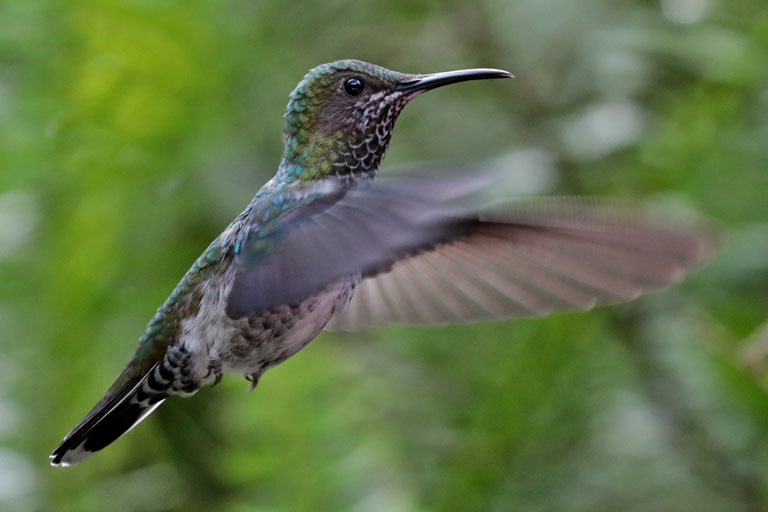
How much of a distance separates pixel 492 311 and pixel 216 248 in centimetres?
36

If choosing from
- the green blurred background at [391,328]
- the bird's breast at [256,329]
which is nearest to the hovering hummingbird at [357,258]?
the bird's breast at [256,329]

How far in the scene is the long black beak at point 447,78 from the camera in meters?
1.05

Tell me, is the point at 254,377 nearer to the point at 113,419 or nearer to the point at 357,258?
the point at 113,419

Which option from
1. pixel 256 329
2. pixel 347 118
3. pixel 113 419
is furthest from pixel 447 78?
pixel 113 419

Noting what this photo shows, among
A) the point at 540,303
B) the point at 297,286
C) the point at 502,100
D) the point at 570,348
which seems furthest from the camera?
the point at 502,100

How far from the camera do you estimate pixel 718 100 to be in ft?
5.87

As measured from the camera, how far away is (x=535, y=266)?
1.08m

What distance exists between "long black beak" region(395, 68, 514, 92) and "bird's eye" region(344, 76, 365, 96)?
55 mm

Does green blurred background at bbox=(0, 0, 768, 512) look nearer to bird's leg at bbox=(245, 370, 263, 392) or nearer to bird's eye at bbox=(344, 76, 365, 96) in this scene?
bird's leg at bbox=(245, 370, 263, 392)

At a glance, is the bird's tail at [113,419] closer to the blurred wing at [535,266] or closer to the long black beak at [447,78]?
the blurred wing at [535,266]

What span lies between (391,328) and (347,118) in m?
0.93

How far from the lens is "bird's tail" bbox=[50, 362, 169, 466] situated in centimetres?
115

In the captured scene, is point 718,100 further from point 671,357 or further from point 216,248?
point 216,248

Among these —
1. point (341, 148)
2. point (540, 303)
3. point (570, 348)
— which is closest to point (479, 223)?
point (540, 303)
